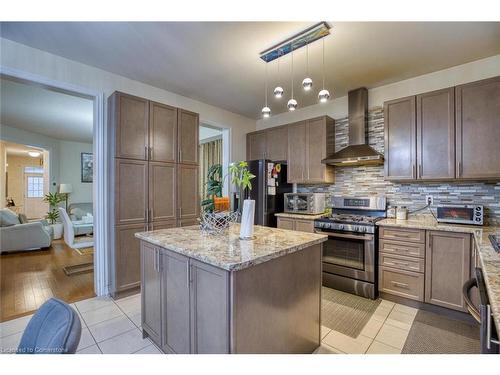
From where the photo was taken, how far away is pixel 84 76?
2.76 m

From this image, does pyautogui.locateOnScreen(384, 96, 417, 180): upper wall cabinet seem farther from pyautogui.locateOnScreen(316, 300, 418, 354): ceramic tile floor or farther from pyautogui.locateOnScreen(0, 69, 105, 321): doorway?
pyautogui.locateOnScreen(0, 69, 105, 321): doorway

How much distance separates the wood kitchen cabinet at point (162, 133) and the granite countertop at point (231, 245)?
4.46ft

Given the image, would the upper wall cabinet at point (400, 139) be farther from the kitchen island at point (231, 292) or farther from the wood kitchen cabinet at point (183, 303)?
the wood kitchen cabinet at point (183, 303)

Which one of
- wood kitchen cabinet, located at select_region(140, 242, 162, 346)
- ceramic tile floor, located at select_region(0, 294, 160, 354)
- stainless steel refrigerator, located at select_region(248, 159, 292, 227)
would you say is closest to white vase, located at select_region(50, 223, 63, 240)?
ceramic tile floor, located at select_region(0, 294, 160, 354)

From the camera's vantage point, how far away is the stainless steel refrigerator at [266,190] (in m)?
3.73

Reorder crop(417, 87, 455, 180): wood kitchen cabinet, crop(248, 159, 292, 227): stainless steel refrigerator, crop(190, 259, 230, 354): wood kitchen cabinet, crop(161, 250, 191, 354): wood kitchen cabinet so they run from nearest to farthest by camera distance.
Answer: crop(190, 259, 230, 354): wood kitchen cabinet
crop(161, 250, 191, 354): wood kitchen cabinet
crop(417, 87, 455, 180): wood kitchen cabinet
crop(248, 159, 292, 227): stainless steel refrigerator

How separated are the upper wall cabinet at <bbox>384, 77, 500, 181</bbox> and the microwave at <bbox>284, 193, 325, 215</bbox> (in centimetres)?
99

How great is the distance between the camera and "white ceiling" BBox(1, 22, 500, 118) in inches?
82.0

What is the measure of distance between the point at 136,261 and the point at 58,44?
2.40m

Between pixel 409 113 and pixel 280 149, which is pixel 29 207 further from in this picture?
pixel 409 113

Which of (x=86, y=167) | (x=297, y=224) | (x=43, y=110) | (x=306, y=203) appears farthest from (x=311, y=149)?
(x=86, y=167)

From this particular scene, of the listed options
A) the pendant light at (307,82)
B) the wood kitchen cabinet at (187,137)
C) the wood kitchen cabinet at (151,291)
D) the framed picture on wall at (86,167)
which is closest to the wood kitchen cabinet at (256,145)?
the wood kitchen cabinet at (187,137)

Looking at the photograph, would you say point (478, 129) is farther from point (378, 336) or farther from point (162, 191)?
point (162, 191)
